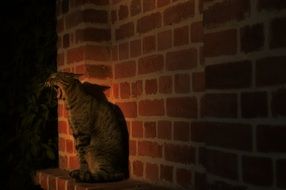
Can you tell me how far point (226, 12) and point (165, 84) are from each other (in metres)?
0.76

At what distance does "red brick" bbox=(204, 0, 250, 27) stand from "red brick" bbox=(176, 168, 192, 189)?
74cm

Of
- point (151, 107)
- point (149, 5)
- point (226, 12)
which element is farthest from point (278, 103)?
point (149, 5)

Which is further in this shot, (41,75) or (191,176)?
(41,75)

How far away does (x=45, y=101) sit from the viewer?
122 inches

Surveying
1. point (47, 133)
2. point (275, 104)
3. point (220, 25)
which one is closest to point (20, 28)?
point (47, 133)

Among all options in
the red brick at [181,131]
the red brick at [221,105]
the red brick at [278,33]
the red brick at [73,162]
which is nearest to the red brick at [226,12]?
the red brick at [278,33]

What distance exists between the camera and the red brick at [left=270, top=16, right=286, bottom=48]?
1.25 meters

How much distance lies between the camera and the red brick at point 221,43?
1406mm

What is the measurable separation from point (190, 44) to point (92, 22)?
75 centimetres

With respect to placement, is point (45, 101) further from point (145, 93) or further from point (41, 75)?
point (145, 93)

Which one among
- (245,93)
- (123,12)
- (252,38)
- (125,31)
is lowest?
(245,93)

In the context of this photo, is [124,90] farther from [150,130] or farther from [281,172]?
[281,172]

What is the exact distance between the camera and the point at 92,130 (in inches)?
91.7

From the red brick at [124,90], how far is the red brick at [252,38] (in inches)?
44.4
